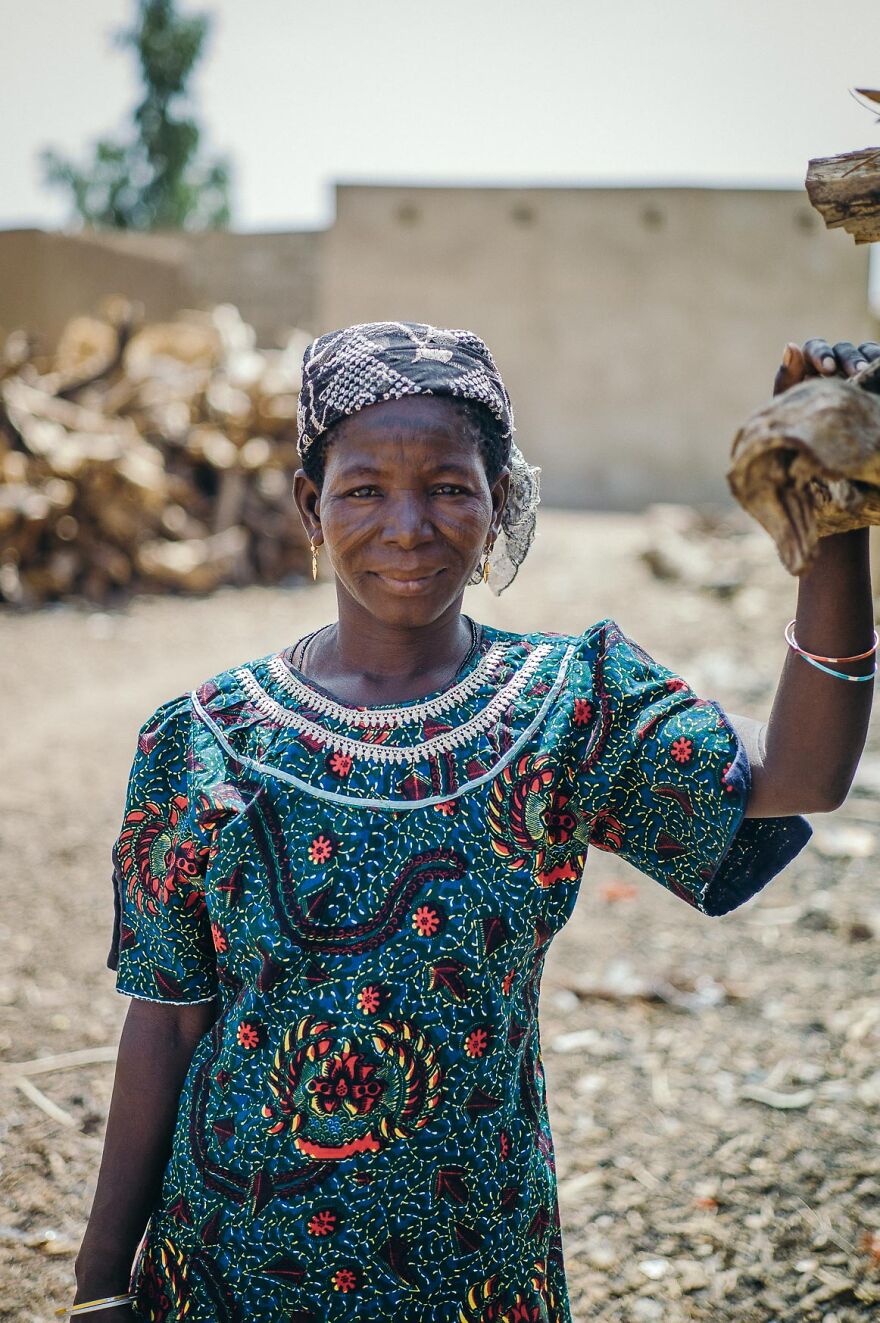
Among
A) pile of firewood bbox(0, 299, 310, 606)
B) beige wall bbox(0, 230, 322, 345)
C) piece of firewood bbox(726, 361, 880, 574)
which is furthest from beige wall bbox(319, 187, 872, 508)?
piece of firewood bbox(726, 361, 880, 574)

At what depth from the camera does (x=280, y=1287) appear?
1.37 meters

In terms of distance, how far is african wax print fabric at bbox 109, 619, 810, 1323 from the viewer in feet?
4.38

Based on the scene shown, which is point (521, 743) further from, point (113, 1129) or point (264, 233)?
point (264, 233)

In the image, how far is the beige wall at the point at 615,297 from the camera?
13078 mm

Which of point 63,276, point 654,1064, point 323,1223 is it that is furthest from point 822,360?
point 63,276

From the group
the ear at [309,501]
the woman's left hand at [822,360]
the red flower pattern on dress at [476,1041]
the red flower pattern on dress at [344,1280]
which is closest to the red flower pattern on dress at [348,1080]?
the red flower pattern on dress at [476,1041]

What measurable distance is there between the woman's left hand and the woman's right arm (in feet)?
3.60

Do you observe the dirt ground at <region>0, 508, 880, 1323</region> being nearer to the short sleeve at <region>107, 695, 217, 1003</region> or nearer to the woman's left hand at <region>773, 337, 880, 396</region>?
the short sleeve at <region>107, 695, 217, 1003</region>

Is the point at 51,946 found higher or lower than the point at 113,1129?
lower

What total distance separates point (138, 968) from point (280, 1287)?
0.43 m

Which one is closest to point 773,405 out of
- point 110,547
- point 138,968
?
point 138,968

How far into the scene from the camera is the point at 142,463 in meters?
8.76

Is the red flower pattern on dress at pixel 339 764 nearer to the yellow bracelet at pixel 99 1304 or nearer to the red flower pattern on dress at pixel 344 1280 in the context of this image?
→ the red flower pattern on dress at pixel 344 1280

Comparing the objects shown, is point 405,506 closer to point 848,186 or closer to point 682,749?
point 682,749
